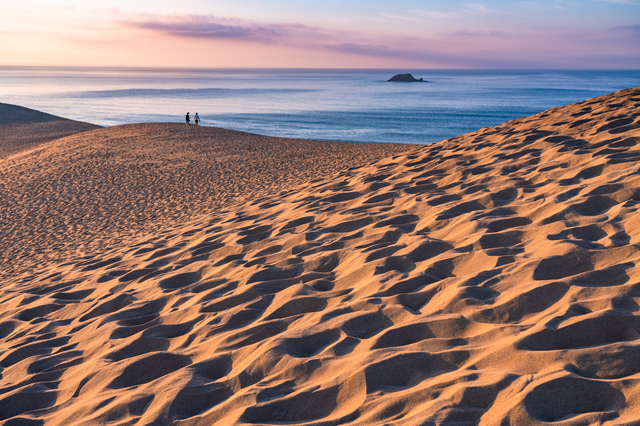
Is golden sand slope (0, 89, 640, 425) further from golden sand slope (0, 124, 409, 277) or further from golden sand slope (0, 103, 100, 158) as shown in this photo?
golden sand slope (0, 103, 100, 158)

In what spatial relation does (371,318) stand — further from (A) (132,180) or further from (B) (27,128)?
(B) (27,128)

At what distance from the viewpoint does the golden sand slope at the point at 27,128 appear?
25.1m

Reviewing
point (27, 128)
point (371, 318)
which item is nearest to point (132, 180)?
point (371, 318)

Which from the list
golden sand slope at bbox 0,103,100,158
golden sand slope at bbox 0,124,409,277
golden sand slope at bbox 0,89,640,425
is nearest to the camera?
golden sand slope at bbox 0,89,640,425

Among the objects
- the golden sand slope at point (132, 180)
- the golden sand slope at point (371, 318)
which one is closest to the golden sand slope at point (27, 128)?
the golden sand slope at point (132, 180)

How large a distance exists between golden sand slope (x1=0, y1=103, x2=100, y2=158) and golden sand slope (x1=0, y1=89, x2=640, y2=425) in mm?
21371

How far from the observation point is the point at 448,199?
202 inches

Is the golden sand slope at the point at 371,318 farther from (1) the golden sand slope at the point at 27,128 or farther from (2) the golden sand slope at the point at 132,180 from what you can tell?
(1) the golden sand slope at the point at 27,128

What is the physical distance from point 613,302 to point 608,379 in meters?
0.64

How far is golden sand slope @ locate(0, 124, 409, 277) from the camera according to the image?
8500 mm

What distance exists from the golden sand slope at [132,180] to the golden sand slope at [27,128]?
4.49m

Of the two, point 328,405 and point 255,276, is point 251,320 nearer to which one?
point 255,276

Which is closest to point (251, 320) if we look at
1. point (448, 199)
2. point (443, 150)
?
point (448, 199)

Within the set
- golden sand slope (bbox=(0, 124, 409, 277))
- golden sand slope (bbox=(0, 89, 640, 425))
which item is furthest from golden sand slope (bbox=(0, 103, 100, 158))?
golden sand slope (bbox=(0, 89, 640, 425))
